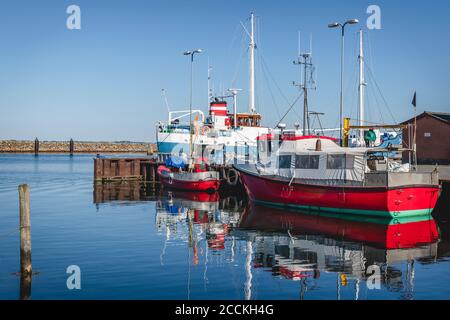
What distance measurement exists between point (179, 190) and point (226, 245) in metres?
28.0

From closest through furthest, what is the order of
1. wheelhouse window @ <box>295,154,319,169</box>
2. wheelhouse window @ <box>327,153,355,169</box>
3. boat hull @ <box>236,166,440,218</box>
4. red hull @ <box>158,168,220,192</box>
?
boat hull @ <box>236,166,440,218</box> → wheelhouse window @ <box>327,153,355,169</box> → wheelhouse window @ <box>295,154,319,169</box> → red hull @ <box>158,168,220,192</box>

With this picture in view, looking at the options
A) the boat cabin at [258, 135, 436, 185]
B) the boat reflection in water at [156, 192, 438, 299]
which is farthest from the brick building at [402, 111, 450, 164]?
the boat reflection in water at [156, 192, 438, 299]

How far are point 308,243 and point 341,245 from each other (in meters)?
1.44

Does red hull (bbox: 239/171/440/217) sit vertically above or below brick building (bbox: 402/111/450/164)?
below

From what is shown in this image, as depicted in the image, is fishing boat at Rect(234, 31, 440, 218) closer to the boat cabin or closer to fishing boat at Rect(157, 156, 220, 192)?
the boat cabin

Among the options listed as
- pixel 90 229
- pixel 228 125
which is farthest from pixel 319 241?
pixel 228 125

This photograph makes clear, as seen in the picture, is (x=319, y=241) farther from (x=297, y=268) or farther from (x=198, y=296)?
(x=198, y=296)

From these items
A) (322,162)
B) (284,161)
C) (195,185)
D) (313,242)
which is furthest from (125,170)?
(313,242)

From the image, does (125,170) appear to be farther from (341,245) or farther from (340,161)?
(341,245)

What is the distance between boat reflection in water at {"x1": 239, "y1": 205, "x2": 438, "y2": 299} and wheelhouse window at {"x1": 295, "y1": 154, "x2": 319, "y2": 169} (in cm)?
306

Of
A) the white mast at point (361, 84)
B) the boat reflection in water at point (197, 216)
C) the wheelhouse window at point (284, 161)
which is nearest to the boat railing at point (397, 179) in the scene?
the wheelhouse window at point (284, 161)

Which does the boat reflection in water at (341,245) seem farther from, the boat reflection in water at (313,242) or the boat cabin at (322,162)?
the boat cabin at (322,162)

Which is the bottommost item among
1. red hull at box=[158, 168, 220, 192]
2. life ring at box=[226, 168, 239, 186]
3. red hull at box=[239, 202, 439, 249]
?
red hull at box=[239, 202, 439, 249]

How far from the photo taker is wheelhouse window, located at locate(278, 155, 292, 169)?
3384cm
